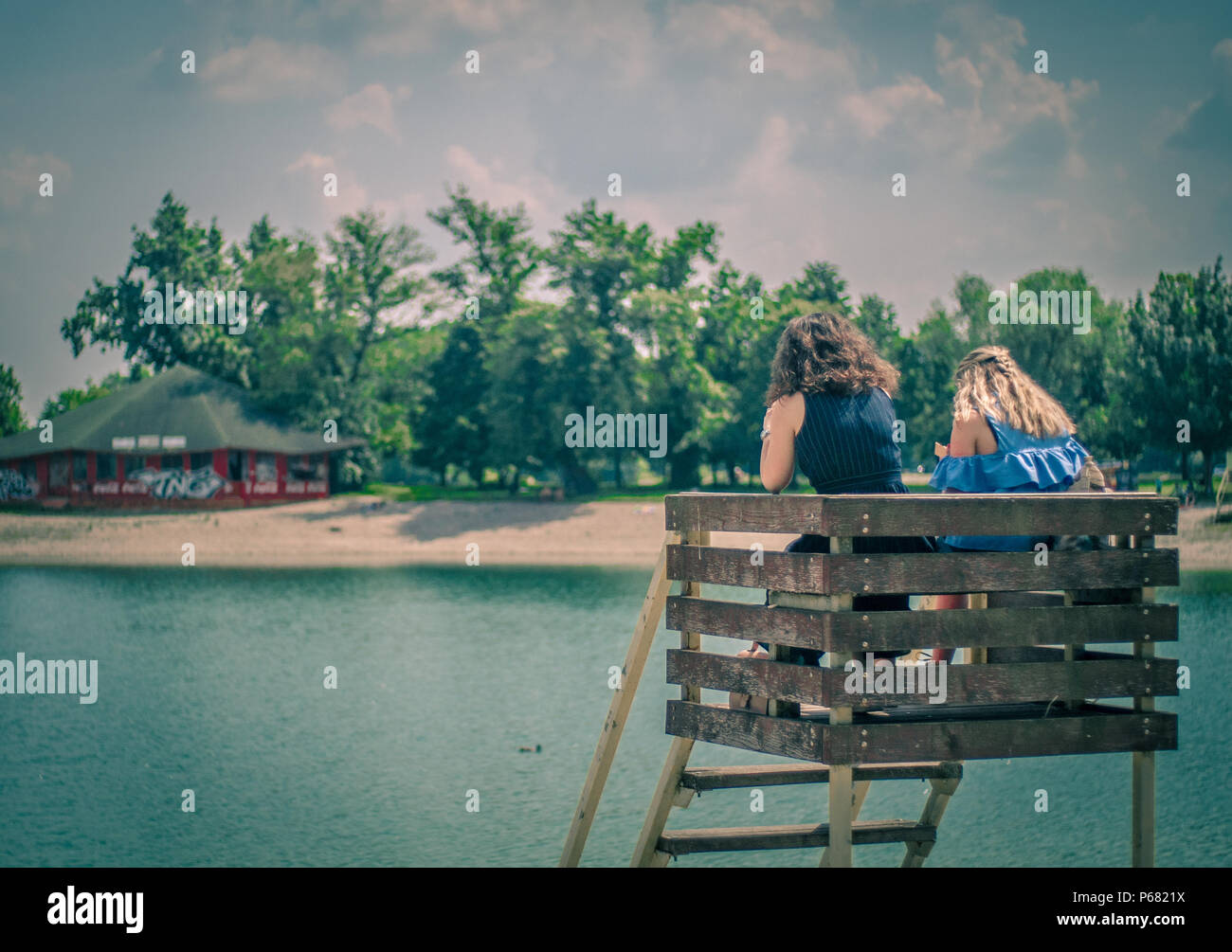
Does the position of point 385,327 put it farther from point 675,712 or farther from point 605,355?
point 675,712

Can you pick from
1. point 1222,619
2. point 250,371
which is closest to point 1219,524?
point 1222,619

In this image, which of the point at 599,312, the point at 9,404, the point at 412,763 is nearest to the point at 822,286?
the point at 599,312

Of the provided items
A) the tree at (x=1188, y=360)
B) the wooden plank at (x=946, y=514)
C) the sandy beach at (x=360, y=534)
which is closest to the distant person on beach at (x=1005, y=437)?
the wooden plank at (x=946, y=514)

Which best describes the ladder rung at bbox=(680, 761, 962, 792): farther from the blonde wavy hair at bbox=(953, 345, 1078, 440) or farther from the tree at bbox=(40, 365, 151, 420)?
the tree at bbox=(40, 365, 151, 420)

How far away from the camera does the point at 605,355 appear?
5412 cm

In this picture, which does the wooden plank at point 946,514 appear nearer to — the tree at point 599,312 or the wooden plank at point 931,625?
the wooden plank at point 931,625

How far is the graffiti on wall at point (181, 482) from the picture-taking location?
180 ft

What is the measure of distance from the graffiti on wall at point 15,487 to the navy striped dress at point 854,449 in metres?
54.4

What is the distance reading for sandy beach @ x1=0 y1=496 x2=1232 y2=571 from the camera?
1766 inches

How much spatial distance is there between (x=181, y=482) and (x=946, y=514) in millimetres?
54495

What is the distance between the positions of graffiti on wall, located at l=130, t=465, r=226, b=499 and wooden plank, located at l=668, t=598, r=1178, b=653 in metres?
52.9

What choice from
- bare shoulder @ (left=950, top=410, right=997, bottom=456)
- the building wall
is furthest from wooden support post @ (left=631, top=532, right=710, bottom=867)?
the building wall

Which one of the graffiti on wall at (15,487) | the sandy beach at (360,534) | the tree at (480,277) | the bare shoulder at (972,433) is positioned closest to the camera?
the bare shoulder at (972,433)
